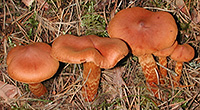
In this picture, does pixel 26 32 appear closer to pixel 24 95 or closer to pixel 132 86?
pixel 24 95

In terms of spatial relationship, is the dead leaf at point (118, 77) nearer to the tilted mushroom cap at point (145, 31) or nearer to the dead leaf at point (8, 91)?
the tilted mushroom cap at point (145, 31)

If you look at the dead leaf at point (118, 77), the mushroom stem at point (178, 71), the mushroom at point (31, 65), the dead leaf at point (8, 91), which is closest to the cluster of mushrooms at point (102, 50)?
the mushroom at point (31, 65)

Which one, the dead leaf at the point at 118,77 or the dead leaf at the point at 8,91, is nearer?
the dead leaf at the point at 8,91

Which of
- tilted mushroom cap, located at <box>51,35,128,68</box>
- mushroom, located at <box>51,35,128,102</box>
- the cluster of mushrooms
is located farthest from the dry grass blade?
tilted mushroom cap, located at <box>51,35,128,68</box>

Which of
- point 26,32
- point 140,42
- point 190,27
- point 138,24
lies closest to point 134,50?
point 140,42

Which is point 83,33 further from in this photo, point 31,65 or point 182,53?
point 182,53

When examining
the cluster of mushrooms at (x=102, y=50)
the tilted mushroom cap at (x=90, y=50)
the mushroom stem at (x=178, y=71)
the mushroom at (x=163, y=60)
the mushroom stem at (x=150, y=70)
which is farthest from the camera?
the mushroom stem at (x=178, y=71)
